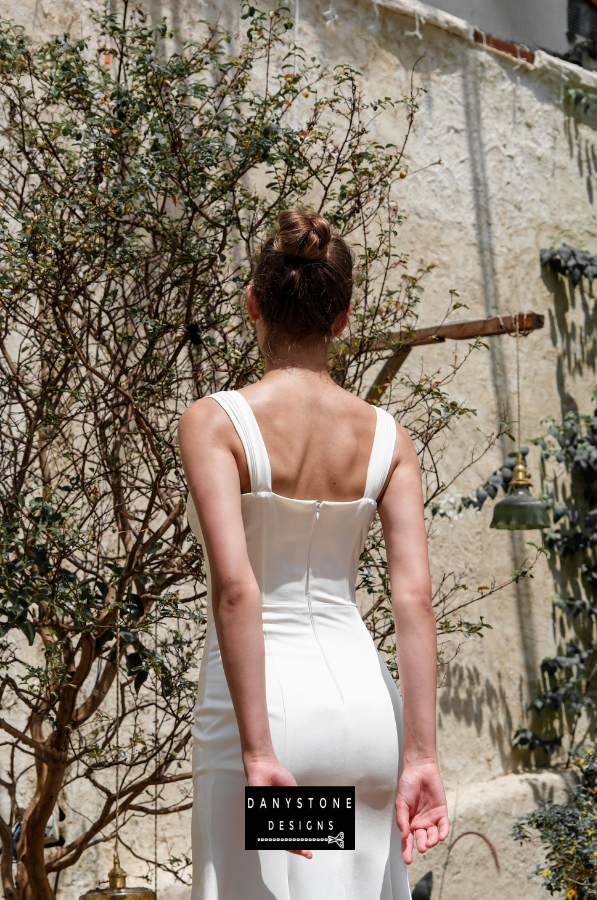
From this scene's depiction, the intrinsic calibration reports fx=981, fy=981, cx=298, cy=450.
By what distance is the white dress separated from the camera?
155cm

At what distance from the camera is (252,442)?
1.63m

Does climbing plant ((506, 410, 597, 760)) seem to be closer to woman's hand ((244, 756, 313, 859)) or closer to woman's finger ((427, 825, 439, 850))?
woman's finger ((427, 825, 439, 850))

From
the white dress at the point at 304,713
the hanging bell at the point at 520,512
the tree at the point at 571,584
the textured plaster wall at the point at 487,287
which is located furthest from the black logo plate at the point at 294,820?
the tree at the point at 571,584

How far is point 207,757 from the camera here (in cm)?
160

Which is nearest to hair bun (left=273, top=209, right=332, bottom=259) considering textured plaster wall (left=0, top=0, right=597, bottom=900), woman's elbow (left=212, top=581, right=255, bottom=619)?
woman's elbow (left=212, top=581, right=255, bottom=619)

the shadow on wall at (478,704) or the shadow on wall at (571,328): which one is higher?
the shadow on wall at (571,328)

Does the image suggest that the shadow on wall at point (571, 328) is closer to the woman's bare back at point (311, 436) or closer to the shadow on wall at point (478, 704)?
the shadow on wall at point (478, 704)

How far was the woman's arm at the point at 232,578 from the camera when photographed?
4.81ft

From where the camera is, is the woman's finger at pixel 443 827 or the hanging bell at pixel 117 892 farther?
the hanging bell at pixel 117 892

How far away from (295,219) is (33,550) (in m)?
1.25

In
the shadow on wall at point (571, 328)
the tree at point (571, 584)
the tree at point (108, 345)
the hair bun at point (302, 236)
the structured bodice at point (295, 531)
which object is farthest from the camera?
the shadow on wall at point (571, 328)

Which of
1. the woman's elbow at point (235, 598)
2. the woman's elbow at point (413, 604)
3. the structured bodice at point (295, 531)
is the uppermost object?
the structured bodice at point (295, 531)

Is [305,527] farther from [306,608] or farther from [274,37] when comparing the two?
[274,37]

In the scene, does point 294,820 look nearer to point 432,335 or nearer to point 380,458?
point 380,458
